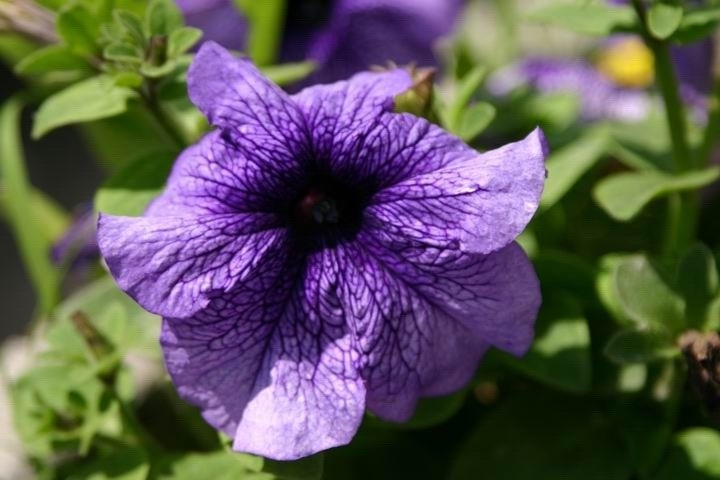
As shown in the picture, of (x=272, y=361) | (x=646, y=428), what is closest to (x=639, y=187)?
(x=646, y=428)

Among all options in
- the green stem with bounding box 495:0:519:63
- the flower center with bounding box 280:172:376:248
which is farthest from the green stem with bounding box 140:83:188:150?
the green stem with bounding box 495:0:519:63

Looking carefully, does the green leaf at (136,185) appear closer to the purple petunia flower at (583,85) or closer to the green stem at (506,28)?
the purple petunia flower at (583,85)

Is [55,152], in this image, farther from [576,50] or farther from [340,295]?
[340,295]

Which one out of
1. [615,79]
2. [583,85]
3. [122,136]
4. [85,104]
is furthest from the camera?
[615,79]

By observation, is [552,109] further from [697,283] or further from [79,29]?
[79,29]

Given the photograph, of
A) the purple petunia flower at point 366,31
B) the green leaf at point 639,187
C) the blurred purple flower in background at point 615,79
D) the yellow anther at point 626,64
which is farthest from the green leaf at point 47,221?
the yellow anther at point 626,64

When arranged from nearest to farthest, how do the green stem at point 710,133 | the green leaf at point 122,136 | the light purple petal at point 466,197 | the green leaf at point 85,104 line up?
the light purple petal at point 466,197, the green leaf at point 85,104, the green stem at point 710,133, the green leaf at point 122,136

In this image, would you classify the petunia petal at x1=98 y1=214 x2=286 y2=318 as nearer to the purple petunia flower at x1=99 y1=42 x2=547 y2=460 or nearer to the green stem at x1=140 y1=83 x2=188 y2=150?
the purple petunia flower at x1=99 y1=42 x2=547 y2=460
